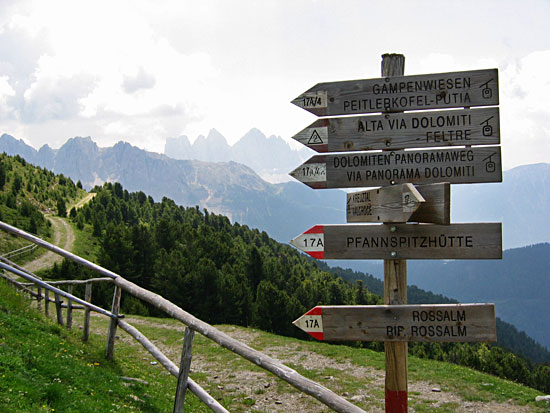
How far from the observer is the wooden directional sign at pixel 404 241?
481 cm

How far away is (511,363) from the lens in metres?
37.6

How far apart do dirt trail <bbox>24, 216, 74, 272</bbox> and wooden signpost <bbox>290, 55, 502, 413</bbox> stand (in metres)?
32.4

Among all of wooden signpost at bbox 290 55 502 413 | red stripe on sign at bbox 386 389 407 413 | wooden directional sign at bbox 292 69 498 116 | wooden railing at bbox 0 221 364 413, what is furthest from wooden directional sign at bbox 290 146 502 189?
red stripe on sign at bbox 386 389 407 413

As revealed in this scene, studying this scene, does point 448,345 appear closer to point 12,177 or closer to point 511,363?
point 511,363

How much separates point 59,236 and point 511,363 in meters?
44.2

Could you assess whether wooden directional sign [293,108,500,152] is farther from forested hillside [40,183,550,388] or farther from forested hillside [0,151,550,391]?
forested hillside [40,183,550,388]

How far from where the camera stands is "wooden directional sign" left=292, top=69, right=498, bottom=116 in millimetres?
5039

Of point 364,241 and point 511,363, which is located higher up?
point 364,241

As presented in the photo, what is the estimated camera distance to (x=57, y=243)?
4153cm

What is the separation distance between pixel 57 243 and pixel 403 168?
140ft

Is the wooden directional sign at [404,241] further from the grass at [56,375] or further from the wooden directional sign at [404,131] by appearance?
the grass at [56,375]

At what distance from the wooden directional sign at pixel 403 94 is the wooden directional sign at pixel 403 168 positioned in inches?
21.3

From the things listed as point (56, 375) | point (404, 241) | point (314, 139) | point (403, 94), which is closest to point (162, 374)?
point (56, 375)

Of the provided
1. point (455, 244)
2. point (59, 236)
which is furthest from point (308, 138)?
point (59, 236)
